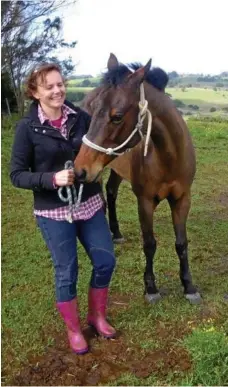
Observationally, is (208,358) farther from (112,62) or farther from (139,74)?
(112,62)

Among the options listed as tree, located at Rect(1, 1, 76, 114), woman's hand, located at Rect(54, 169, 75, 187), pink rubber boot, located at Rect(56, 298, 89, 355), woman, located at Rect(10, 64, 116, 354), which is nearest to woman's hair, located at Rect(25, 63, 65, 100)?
woman, located at Rect(10, 64, 116, 354)

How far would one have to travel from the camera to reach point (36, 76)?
288cm

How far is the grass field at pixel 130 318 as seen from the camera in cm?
286

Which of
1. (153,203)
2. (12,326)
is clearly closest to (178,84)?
(153,203)

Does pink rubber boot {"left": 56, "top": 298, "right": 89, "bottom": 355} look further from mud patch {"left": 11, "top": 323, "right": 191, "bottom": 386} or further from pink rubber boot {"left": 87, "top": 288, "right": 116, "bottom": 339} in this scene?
pink rubber boot {"left": 87, "top": 288, "right": 116, "bottom": 339}

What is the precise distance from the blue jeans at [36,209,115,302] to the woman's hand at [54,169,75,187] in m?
0.34

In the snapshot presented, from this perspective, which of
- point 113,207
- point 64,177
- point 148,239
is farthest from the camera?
point 113,207

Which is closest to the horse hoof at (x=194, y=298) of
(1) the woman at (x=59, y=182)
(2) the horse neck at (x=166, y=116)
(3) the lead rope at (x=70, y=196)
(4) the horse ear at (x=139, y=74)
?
(1) the woman at (x=59, y=182)

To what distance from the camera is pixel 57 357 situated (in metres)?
3.08

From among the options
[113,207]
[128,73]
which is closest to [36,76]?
[128,73]

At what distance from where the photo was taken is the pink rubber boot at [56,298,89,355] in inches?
122

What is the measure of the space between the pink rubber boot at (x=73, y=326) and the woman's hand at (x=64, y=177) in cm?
83

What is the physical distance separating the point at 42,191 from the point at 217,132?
10.8 m

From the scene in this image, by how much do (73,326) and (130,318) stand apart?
1.95 ft
